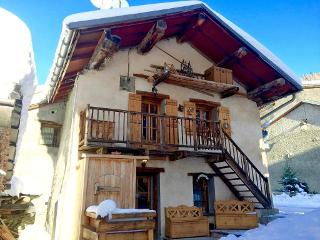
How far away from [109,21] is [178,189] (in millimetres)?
5614

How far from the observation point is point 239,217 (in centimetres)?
919

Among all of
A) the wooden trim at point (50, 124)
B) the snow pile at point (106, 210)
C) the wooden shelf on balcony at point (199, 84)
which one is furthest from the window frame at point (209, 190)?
the wooden trim at point (50, 124)

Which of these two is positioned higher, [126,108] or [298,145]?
[298,145]

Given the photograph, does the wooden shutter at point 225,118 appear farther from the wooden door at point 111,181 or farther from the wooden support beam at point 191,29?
the wooden door at point 111,181

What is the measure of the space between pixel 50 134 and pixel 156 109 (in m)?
4.82

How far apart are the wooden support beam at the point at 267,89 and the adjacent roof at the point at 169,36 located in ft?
0.73

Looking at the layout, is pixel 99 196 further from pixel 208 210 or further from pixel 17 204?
pixel 17 204

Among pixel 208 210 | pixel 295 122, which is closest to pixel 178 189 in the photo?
pixel 208 210

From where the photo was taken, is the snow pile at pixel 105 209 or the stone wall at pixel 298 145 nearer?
the snow pile at pixel 105 209

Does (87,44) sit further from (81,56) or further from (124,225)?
(124,225)

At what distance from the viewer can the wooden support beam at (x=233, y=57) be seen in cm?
1018

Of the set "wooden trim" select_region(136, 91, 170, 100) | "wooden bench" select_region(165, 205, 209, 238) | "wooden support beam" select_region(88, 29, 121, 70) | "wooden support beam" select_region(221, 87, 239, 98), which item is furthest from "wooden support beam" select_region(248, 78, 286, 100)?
"wooden support beam" select_region(88, 29, 121, 70)

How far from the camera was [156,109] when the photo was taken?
1003 cm

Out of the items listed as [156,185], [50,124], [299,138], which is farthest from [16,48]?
[299,138]
